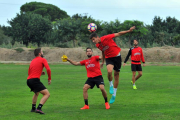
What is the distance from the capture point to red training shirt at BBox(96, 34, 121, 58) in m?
10.8

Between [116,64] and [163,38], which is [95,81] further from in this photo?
[163,38]

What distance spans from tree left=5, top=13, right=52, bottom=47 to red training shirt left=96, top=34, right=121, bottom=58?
58.9 m

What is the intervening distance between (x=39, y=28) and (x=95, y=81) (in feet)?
202

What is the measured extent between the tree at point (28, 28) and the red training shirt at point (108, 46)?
5888cm

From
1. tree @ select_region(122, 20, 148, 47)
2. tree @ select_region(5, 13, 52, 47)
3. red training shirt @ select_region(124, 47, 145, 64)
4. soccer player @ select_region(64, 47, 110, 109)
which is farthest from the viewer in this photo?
tree @ select_region(5, 13, 52, 47)

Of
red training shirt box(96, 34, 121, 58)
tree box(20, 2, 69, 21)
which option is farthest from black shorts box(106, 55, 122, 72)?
tree box(20, 2, 69, 21)

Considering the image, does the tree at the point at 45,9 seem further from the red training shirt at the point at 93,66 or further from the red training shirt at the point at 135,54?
the red training shirt at the point at 93,66

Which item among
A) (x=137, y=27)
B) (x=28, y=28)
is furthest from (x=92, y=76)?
(x=28, y=28)

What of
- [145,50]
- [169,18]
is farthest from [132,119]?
[169,18]

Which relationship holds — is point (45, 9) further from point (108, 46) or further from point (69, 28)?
point (108, 46)

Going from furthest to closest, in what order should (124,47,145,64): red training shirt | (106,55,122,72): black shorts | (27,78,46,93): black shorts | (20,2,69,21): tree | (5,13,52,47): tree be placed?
1. (20,2,69,21): tree
2. (5,13,52,47): tree
3. (124,47,145,64): red training shirt
4. (106,55,122,72): black shorts
5. (27,78,46,93): black shorts

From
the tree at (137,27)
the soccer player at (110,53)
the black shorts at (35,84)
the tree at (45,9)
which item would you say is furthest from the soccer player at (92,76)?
the tree at (45,9)

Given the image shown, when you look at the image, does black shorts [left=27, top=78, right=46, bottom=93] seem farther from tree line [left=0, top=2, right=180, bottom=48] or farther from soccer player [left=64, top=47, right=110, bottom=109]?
tree line [left=0, top=2, right=180, bottom=48]

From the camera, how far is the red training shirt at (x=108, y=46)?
10.8m
